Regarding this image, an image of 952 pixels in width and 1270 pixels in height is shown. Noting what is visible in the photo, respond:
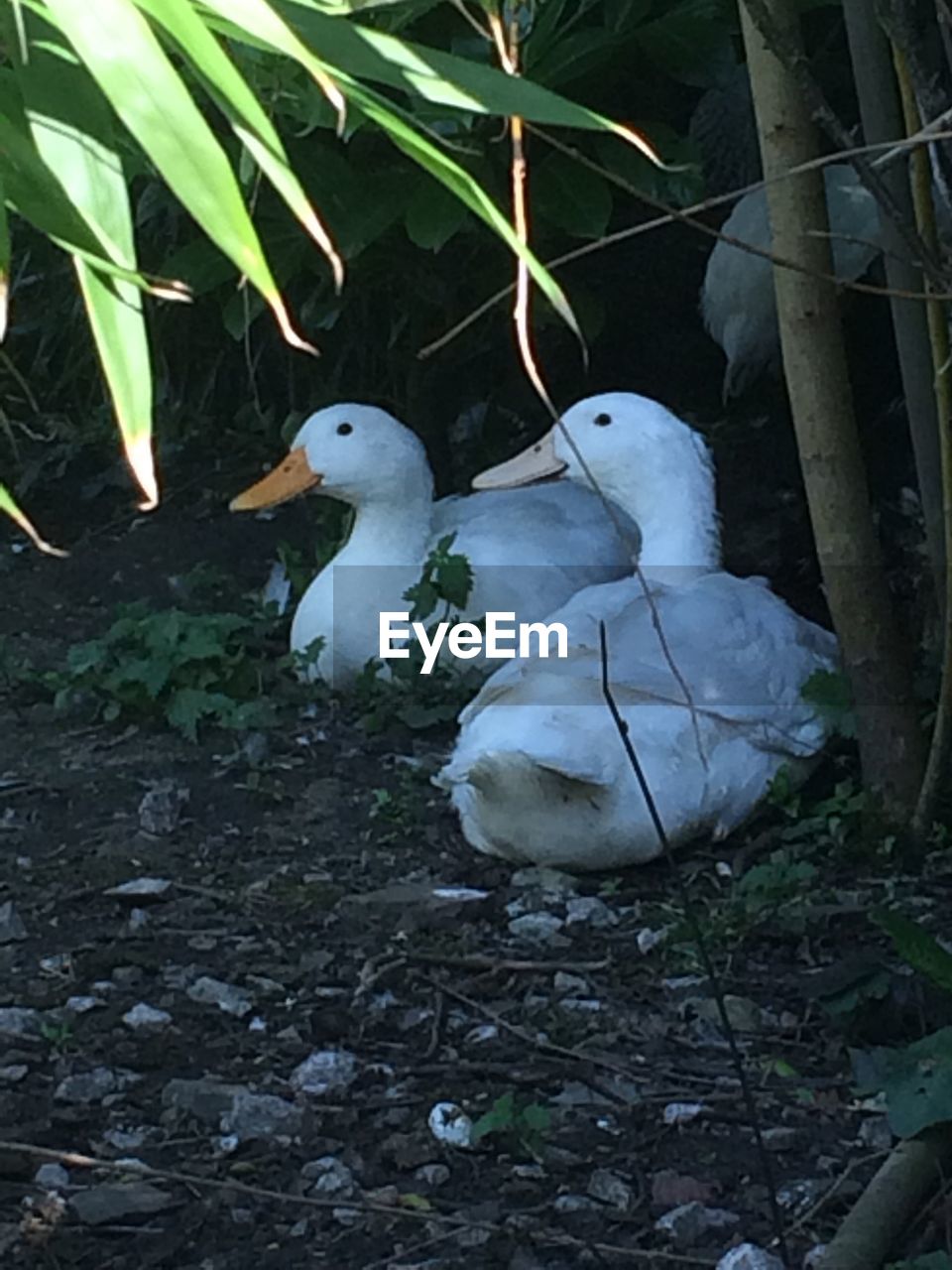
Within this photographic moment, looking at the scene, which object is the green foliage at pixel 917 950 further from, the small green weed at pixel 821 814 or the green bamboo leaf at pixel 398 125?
the green bamboo leaf at pixel 398 125

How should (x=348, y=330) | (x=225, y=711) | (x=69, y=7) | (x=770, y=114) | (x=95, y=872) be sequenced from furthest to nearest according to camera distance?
(x=348, y=330) < (x=225, y=711) < (x=95, y=872) < (x=770, y=114) < (x=69, y=7)

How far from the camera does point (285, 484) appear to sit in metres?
4.30

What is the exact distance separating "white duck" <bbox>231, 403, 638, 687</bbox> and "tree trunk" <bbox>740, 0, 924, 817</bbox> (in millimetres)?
1024

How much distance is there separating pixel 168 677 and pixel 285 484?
0.66 m

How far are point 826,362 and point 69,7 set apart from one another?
201cm

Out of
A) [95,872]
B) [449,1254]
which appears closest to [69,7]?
[449,1254]

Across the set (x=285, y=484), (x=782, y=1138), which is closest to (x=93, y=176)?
(x=782, y=1138)

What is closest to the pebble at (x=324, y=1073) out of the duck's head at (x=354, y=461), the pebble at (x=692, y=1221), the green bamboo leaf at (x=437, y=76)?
the pebble at (x=692, y=1221)

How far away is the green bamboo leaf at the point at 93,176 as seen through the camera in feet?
3.88

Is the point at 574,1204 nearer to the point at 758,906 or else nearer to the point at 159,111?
the point at 758,906

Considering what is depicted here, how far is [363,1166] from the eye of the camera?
225 centimetres

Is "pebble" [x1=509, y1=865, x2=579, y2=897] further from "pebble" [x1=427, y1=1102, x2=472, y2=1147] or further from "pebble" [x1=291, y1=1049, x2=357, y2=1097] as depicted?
"pebble" [x1=427, y1=1102, x2=472, y2=1147]

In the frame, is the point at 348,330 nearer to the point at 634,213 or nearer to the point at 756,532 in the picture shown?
the point at 634,213

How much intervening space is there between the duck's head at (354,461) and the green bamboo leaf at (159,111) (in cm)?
312
